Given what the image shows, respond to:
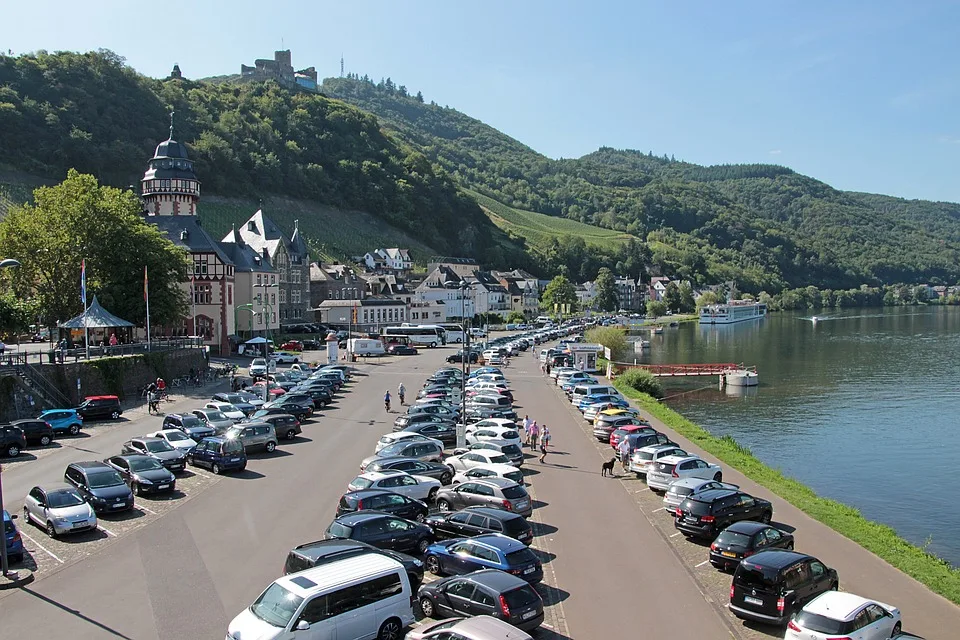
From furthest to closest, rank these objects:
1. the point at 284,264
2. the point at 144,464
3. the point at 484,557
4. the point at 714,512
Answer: the point at 284,264, the point at 144,464, the point at 714,512, the point at 484,557

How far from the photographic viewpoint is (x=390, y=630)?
13.4 m

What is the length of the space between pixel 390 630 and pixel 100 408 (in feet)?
94.3

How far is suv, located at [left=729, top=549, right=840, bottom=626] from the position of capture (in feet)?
48.5

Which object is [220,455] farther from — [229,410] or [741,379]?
[741,379]

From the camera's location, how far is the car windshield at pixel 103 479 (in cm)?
2188

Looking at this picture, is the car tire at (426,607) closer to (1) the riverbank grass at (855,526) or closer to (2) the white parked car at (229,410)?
(1) the riverbank grass at (855,526)

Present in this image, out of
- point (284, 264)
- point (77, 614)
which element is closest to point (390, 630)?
point (77, 614)

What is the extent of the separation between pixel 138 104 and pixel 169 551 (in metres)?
145

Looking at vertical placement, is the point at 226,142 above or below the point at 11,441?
above

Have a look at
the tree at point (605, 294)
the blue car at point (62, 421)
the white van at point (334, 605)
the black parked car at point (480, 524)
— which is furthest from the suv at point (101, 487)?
the tree at point (605, 294)

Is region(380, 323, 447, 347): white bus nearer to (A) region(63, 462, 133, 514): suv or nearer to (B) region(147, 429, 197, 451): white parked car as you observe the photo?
(B) region(147, 429, 197, 451): white parked car

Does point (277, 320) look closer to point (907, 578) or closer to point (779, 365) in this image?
point (779, 365)

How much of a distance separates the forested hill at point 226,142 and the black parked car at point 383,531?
119 m

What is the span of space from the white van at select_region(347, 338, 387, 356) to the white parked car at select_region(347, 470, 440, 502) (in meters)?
46.2
